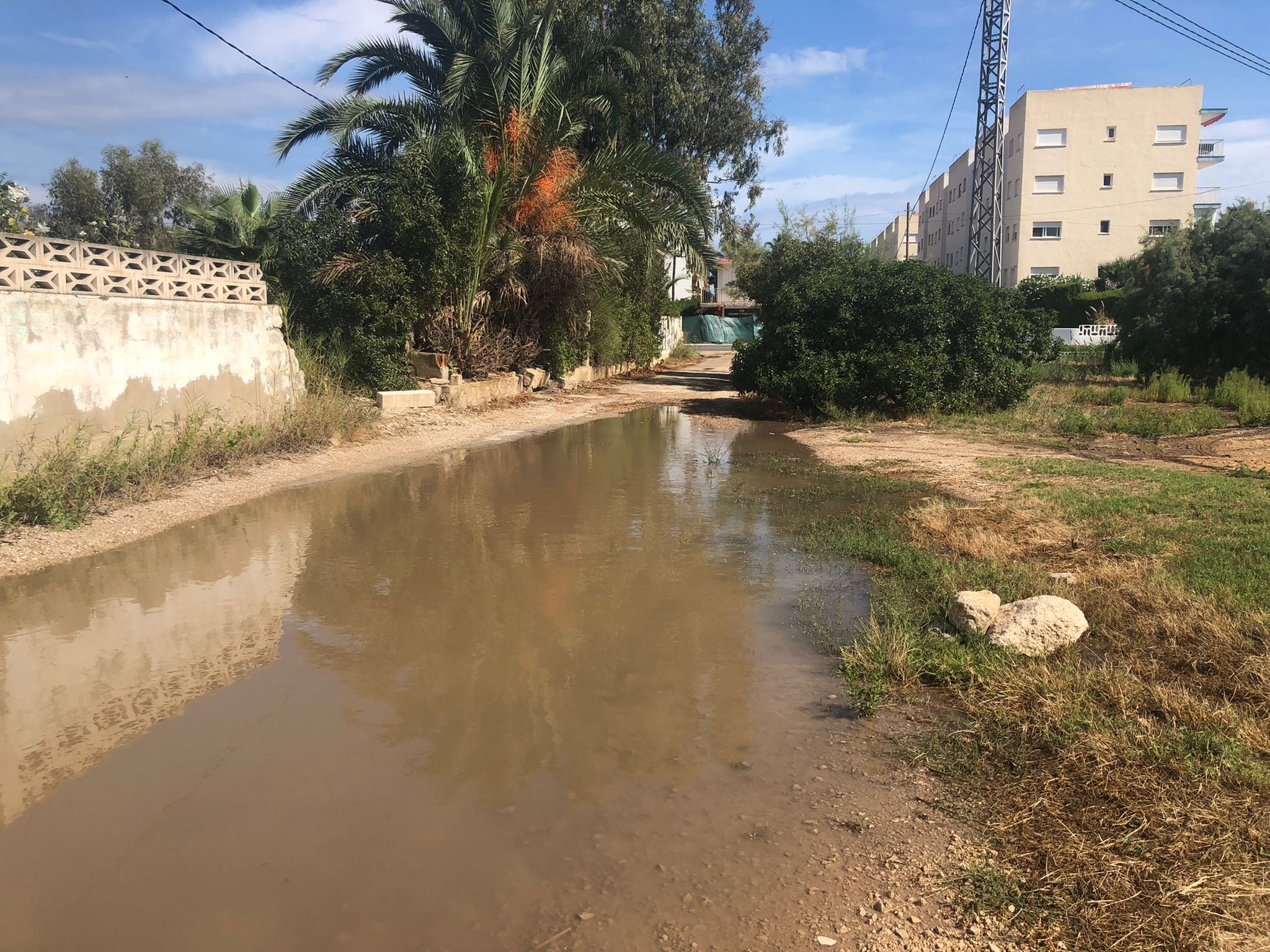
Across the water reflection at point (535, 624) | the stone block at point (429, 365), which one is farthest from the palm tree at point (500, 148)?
the water reflection at point (535, 624)

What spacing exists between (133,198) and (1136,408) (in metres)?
38.9

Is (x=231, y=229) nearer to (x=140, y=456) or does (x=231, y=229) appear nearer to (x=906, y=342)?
(x=140, y=456)

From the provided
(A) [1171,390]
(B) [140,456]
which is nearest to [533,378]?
(B) [140,456]

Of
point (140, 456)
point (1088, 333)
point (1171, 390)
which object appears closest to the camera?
point (140, 456)

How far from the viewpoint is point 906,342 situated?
1670 centimetres

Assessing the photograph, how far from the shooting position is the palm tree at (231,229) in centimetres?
2147

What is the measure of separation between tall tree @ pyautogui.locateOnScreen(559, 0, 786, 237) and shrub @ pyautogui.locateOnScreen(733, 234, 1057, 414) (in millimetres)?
11844

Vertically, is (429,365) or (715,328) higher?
(715,328)

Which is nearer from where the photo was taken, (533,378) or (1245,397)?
(1245,397)

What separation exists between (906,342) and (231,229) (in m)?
17.4

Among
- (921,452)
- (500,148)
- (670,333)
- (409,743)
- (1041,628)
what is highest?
(500,148)

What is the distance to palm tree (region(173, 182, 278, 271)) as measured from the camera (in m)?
21.5

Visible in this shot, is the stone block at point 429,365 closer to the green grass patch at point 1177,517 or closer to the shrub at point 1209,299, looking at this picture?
the green grass patch at point 1177,517

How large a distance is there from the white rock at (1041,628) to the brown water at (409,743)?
3.79ft
